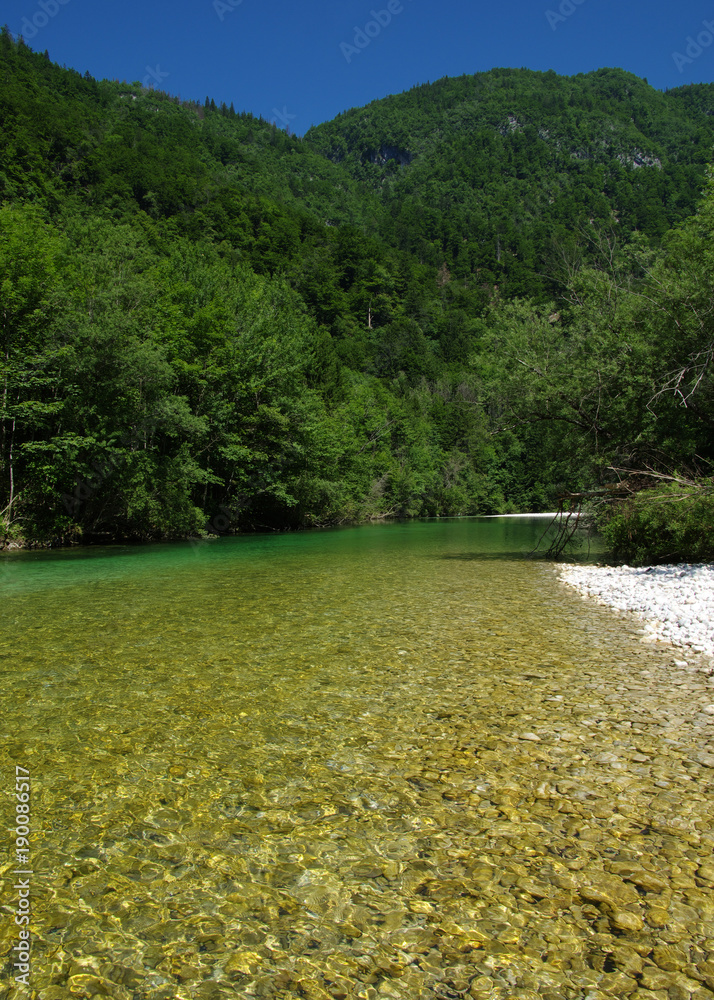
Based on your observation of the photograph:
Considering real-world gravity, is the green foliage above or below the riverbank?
above

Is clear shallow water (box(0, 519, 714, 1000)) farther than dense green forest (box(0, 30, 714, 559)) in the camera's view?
No

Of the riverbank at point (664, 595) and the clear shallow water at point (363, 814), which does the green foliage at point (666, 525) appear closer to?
the riverbank at point (664, 595)

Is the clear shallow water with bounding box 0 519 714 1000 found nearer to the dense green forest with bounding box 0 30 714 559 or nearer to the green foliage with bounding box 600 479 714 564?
the green foliage with bounding box 600 479 714 564

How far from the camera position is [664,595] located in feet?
36.5

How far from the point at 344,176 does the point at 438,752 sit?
15963cm

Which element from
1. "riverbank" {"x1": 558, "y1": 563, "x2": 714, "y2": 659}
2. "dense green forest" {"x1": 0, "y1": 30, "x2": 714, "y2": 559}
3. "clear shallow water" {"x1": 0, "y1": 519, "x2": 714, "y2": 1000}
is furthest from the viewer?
"dense green forest" {"x1": 0, "y1": 30, "x2": 714, "y2": 559}

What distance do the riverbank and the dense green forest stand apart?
1.43 m

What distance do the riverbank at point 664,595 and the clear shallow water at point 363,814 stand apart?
0.98 metres

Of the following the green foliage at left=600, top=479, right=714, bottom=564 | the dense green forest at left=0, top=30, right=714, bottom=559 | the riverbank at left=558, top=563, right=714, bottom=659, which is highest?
the dense green forest at left=0, top=30, right=714, bottom=559

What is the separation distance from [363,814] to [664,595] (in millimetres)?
9138

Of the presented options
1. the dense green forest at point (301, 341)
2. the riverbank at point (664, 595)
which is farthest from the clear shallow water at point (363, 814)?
the dense green forest at point (301, 341)

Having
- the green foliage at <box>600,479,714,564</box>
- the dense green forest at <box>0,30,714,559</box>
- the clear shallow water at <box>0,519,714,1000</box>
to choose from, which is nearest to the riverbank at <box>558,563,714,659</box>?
the green foliage at <box>600,479,714,564</box>

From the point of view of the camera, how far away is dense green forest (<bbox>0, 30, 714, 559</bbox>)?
18.6 m

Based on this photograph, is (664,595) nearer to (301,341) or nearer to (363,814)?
(363,814)
